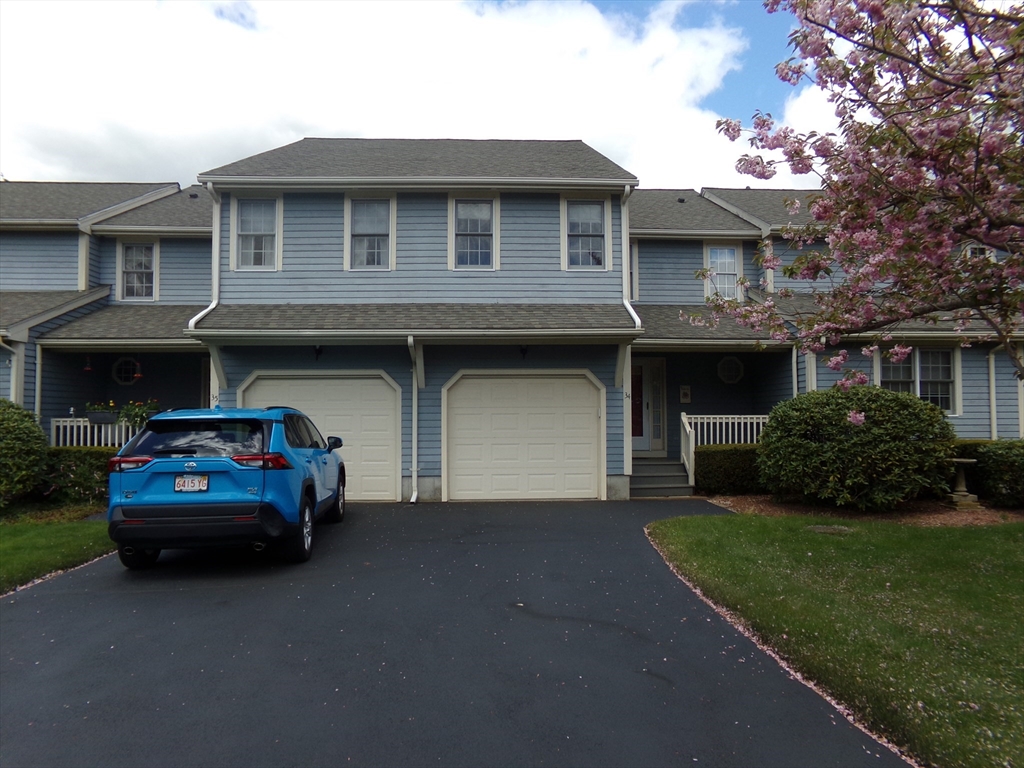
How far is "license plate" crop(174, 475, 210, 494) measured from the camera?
22.9 feet

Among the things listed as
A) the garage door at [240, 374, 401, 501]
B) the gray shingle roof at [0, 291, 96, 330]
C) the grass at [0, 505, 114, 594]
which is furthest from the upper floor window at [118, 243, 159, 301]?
the grass at [0, 505, 114, 594]

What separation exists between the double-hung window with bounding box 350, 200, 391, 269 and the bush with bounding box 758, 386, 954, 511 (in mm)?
7794

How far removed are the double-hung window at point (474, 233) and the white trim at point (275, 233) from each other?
10.6 ft

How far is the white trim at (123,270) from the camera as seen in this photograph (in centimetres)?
1538

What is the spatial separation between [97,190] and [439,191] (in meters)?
10.4

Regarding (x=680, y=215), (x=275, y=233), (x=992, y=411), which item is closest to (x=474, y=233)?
(x=275, y=233)

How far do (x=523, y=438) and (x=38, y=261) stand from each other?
11.5 m

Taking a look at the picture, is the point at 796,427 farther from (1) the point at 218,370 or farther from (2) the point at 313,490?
(1) the point at 218,370

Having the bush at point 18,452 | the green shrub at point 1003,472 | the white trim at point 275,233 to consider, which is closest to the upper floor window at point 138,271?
the white trim at point 275,233

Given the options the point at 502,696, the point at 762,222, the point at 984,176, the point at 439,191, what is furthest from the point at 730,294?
the point at 502,696

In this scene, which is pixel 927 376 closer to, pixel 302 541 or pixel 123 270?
pixel 302 541

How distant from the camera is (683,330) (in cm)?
1393

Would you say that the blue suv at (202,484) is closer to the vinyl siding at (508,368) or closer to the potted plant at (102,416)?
the vinyl siding at (508,368)

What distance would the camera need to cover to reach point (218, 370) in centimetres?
1214
